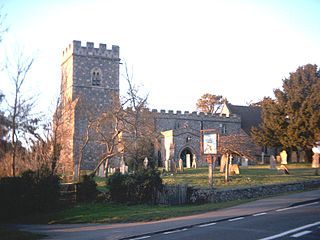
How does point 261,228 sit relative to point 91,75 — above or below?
below

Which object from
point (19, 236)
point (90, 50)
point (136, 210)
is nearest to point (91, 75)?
point (90, 50)

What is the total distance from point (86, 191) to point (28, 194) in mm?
3632

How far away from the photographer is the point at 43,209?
22.6 m

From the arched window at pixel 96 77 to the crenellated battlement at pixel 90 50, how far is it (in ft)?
6.41

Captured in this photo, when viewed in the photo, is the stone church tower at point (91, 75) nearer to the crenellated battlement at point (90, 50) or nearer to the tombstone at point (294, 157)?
the crenellated battlement at point (90, 50)

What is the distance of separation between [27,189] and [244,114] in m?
42.2

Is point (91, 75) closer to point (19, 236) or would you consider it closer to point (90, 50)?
point (90, 50)

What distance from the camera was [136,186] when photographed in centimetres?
2248

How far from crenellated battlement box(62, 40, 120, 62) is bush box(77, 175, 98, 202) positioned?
26.8 m

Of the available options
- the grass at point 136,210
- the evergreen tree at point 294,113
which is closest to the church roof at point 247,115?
the evergreen tree at point 294,113

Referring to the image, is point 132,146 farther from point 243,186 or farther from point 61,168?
point 243,186

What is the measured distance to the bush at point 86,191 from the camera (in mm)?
24391

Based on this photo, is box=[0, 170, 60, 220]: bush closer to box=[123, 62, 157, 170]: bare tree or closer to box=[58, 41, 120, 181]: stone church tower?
box=[123, 62, 157, 170]: bare tree

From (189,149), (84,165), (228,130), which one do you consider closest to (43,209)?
(84,165)
